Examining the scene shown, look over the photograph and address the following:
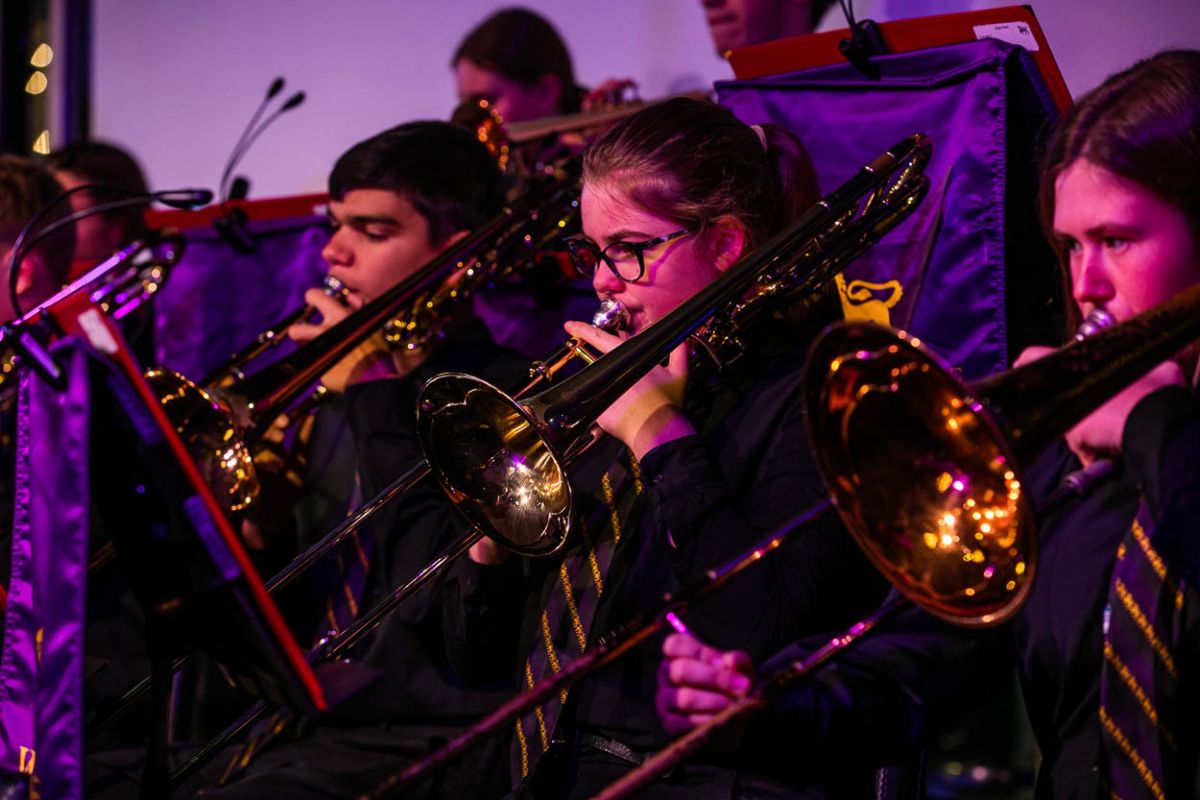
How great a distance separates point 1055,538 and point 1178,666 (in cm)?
28

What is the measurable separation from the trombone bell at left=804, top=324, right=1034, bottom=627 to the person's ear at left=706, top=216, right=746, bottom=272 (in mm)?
630

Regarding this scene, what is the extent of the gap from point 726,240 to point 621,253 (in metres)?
0.19

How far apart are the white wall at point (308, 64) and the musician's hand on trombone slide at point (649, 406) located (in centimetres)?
133

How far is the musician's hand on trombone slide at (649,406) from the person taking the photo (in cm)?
207

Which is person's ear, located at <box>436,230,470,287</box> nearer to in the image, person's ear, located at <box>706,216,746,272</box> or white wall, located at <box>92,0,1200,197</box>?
person's ear, located at <box>706,216,746,272</box>

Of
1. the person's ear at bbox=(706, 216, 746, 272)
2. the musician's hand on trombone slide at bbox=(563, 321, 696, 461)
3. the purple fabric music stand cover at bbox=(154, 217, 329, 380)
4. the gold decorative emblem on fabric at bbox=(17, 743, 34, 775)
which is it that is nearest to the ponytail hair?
the person's ear at bbox=(706, 216, 746, 272)

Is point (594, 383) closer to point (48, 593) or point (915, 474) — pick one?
point (915, 474)

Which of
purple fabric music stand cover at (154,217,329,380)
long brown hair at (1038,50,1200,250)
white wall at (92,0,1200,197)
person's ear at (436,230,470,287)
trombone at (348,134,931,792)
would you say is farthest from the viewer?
white wall at (92,0,1200,197)

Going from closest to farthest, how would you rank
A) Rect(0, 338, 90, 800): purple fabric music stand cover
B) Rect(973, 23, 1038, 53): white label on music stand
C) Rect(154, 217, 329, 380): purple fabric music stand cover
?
Rect(0, 338, 90, 800): purple fabric music stand cover → Rect(973, 23, 1038, 53): white label on music stand → Rect(154, 217, 329, 380): purple fabric music stand cover

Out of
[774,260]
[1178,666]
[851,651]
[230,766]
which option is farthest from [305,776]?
[1178,666]

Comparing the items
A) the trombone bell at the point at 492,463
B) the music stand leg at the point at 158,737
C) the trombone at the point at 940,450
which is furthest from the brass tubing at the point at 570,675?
the trombone bell at the point at 492,463

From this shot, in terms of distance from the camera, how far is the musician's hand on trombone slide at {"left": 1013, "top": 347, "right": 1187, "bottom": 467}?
5.26ft

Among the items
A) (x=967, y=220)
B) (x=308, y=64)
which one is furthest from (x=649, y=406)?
(x=308, y=64)

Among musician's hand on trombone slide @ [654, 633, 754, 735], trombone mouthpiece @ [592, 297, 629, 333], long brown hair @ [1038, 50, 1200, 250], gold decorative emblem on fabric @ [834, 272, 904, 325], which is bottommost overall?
gold decorative emblem on fabric @ [834, 272, 904, 325]
